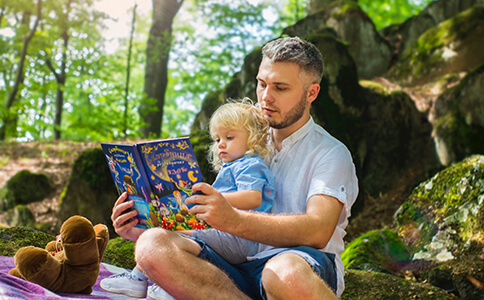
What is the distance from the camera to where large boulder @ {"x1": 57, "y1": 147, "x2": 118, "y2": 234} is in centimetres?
556

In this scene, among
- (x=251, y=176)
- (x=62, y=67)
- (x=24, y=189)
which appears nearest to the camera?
(x=251, y=176)

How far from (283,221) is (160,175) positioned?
640 mm

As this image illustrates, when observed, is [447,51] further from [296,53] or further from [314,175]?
[314,175]

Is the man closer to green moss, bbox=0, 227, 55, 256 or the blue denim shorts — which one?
the blue denim shorts

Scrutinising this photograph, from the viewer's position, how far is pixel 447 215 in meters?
3.88

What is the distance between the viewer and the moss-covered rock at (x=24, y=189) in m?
7.28

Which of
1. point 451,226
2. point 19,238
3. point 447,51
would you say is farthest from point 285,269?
point 447,51

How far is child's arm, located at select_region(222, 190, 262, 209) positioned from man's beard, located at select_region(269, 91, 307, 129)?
1.78 feet

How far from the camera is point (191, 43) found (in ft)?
39.8

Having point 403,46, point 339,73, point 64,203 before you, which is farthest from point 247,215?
point 403,46

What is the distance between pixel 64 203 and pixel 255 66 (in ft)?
11.1

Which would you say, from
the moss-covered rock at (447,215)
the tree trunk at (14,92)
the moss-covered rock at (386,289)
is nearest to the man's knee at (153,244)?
the moss-covered rock at (386,289)

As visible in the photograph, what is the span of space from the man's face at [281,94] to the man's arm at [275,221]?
558 millimetres

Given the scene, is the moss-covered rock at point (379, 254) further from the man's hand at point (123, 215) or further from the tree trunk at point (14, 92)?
the tree trunk at point (14, 92)
